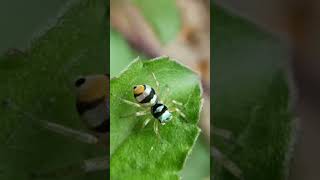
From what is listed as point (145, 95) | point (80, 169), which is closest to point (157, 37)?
point (145, 95)

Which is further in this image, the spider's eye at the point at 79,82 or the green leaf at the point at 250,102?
the green leaf at the point at 250,102

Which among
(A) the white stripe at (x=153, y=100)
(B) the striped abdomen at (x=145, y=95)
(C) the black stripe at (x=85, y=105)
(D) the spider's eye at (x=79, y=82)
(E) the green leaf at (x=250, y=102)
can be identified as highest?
(D) the spider's eye at (x=79, y=82)

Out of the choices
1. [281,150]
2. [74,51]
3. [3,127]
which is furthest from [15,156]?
[281,150]

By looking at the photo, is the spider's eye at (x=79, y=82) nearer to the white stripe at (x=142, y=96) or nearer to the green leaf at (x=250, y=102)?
the white stripe at (x=142, y=96)

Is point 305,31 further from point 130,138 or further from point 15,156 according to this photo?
point 15,156

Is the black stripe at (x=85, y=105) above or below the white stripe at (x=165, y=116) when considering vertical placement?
above

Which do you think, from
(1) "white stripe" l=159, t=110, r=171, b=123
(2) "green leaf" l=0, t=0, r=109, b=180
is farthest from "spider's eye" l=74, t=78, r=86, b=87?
(1) "white stripe" l=159, t=110, r=171, b=123

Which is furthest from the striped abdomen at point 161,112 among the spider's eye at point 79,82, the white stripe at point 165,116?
the spider's eye at point 79,82

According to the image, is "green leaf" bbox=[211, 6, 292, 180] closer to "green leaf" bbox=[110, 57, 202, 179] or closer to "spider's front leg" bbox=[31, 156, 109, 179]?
"green leaf" bbox=[110, 57, 202, 179]
